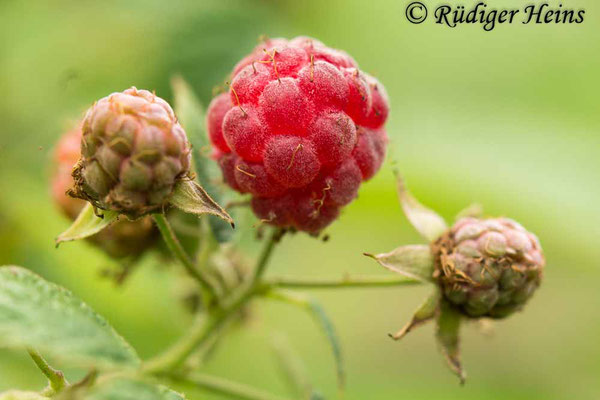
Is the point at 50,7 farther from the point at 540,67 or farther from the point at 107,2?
the point at 540,67

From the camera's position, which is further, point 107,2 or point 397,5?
point 397,5

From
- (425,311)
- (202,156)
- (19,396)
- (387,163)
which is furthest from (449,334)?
(19,396)

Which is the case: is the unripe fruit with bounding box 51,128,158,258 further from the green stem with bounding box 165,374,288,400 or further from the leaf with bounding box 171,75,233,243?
the green stem with bounding box 165,374,288,400

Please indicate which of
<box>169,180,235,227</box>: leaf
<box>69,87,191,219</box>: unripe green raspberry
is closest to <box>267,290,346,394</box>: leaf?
<box>169,180,235,227</box>: leaf

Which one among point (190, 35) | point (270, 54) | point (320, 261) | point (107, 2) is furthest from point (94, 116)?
point (320, 261)

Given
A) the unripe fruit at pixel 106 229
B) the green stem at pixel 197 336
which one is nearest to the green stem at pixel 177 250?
the green stem at pixel 197 336

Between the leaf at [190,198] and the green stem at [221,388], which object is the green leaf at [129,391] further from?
the green stem at [221,388]

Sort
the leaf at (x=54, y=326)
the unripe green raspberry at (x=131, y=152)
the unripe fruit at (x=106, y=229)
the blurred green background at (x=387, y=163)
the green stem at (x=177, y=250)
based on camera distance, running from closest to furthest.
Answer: the leaf at (x=54, y=326), the unripe green raspberry at (x=131, y=152), the green stem at (x=177, y=250), the unripe fruit at (x=106, y=229), the blurred green background at (x=387, y=163)
